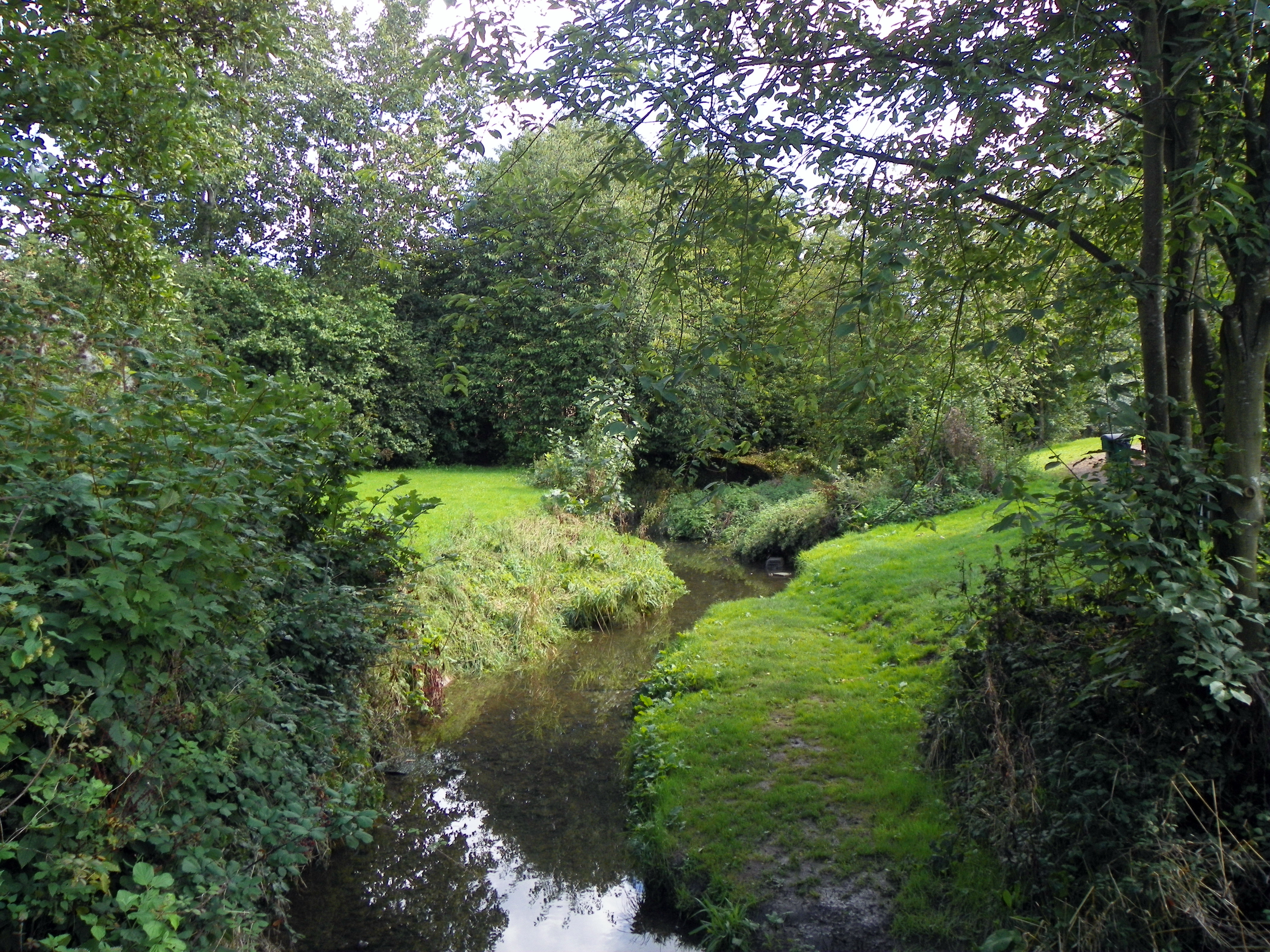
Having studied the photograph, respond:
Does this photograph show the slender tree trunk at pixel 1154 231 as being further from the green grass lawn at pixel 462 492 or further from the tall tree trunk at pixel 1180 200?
the green grass lawn at pixel 462 492

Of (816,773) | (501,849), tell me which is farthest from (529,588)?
(816,773)

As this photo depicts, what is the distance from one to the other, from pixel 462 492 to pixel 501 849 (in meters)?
12.6

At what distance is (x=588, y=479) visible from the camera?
18.1 m

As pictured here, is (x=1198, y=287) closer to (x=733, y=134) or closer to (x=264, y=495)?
(x=733, y=134)

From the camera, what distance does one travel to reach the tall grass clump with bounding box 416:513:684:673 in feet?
32.6

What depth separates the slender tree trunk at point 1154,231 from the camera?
395 cm

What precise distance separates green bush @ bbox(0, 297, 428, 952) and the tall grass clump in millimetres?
4086

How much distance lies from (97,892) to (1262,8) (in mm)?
5454

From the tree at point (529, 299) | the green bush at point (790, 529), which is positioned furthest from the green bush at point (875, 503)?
the tree at point (529, 299)

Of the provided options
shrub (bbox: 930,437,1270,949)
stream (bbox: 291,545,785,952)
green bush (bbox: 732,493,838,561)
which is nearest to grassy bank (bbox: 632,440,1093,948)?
stream (bbox: 291,545,785,952)

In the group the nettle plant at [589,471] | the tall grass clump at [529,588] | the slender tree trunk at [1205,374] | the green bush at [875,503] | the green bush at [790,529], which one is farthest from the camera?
the green bush at [790,529]

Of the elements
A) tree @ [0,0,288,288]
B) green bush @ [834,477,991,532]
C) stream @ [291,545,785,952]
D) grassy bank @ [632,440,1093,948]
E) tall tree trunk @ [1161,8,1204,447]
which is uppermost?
tree @ [0,0,288,288]

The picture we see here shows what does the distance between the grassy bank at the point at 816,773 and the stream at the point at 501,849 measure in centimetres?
42

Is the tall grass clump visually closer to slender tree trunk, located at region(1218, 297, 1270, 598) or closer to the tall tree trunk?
the tall tree trunk
